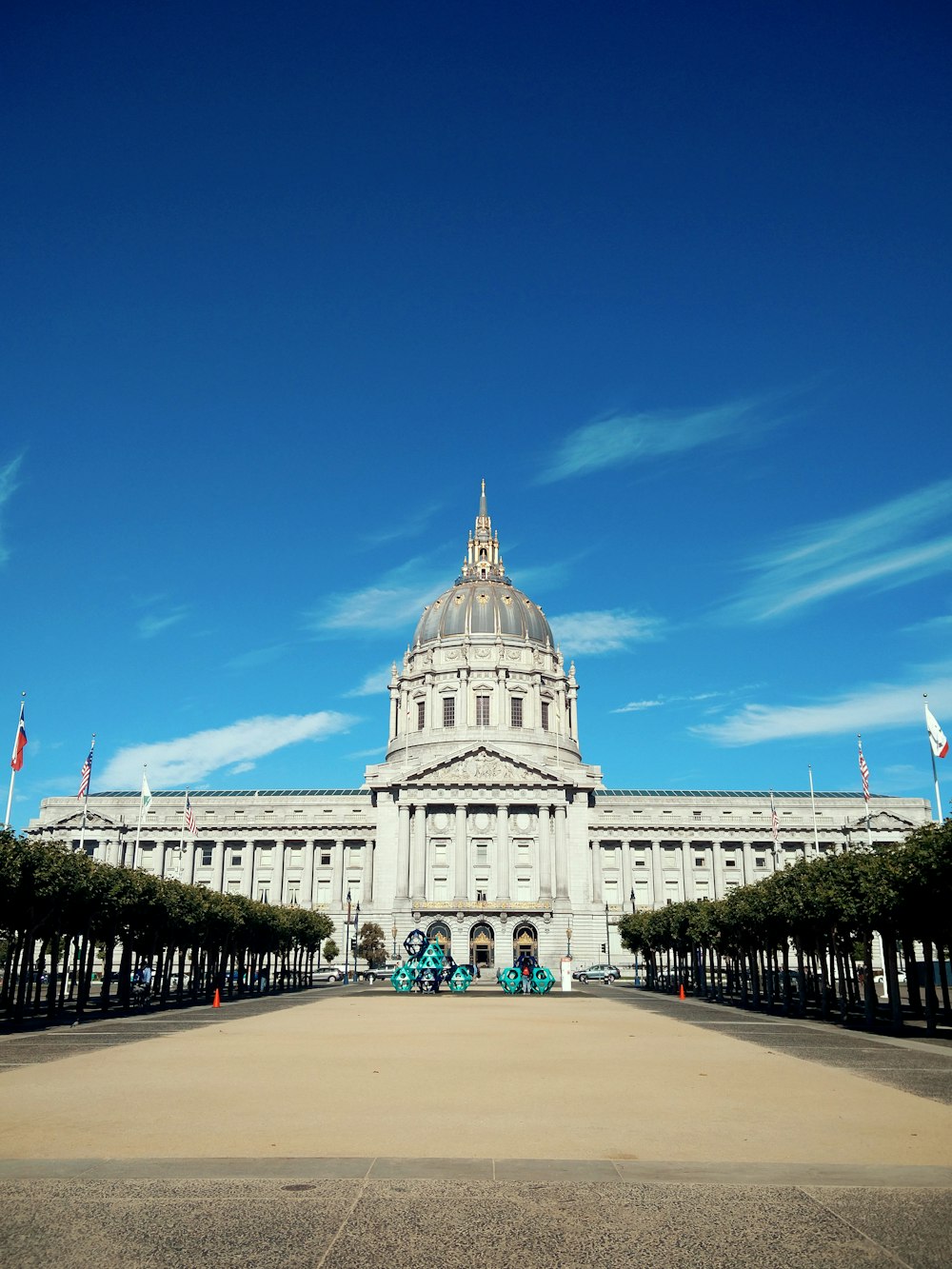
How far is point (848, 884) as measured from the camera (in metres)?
49.4

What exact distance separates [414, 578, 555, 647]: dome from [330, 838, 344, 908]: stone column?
130 ft

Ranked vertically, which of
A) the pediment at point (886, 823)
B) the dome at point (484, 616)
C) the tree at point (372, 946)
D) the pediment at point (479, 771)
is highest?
the dome at point (484, 616)

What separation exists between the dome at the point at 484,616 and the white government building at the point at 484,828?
436mm

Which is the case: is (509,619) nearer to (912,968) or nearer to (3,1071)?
(912,968)

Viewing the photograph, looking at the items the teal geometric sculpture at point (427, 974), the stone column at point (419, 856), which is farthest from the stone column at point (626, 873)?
the teal geometric sculpture at point (427, 974)

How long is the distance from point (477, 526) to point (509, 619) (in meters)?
31.1

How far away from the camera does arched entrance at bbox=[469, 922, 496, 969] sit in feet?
435

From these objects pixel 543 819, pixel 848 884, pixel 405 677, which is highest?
pixel 405 677

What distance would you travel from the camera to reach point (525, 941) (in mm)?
132875

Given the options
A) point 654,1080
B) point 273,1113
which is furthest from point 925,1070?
point 273,1113

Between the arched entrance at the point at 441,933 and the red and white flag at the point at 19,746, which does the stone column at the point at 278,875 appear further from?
the red and white flag at the point at 19,746

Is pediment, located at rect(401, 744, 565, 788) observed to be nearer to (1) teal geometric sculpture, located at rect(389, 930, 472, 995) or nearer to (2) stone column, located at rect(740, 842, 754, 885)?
(2) stone column, located at rect(740, 842, 754, 885)

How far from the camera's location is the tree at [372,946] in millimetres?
126000

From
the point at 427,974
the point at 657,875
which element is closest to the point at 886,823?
the point at 657,875
